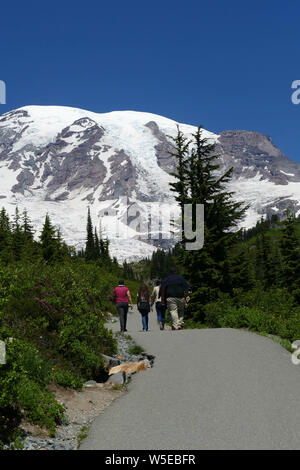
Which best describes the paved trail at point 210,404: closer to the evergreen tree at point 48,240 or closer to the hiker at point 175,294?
the hiker at point 175,294

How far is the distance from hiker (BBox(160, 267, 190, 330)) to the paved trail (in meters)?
5.06

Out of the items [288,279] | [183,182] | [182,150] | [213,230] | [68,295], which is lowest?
[288,279]

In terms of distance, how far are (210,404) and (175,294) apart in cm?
1033

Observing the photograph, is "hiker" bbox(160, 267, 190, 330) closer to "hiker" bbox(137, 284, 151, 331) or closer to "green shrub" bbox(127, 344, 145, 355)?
"hiker" bbox(137, 284, 151, 331)

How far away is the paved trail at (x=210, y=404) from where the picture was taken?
6.61 meters

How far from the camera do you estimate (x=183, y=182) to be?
102ft

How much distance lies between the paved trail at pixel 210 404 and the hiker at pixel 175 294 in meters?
5.06

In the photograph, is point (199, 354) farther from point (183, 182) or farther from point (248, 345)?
point (183, 182)

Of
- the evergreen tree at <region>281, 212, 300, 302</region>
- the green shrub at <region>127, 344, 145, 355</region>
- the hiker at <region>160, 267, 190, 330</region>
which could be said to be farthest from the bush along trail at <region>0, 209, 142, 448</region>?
the evergreen tree at <region>281, 212, 300, 302</region>

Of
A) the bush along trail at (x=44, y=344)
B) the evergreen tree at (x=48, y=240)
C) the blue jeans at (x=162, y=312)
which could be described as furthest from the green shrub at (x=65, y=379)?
the evergreen tree at (x=48, y=240)

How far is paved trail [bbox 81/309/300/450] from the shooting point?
260 inches

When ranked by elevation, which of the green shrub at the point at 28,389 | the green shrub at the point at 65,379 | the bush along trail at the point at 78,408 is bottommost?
the bush along trail at the point at 78,408
